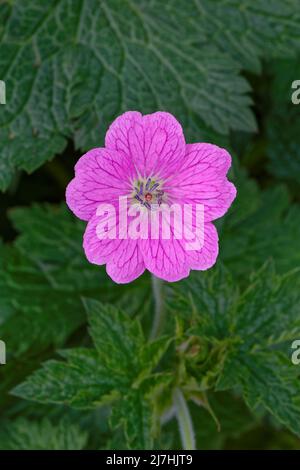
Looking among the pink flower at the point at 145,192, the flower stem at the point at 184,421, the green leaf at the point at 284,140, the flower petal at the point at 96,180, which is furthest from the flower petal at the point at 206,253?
the green leaf at the point at 284,140

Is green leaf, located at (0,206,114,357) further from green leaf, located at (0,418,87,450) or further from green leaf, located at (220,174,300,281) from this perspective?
green leaf, located at (220,174,300,281)

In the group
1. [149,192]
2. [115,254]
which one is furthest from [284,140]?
[115,254]

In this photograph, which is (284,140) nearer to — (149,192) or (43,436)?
(149,192)

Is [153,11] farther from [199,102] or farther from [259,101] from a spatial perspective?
[259,101]

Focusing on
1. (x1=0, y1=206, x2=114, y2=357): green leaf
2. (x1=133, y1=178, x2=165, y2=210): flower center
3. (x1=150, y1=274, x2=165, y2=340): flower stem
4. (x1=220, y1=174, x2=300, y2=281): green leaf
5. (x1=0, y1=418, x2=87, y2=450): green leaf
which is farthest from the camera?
(x1=220, y1=174, x2=300, y2=281): green leaf

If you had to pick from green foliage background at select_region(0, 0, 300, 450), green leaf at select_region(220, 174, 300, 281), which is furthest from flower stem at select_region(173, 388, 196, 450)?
green leaf at select_region(220, 174, 300, 281)

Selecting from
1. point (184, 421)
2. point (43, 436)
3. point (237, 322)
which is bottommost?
point (43, 436)

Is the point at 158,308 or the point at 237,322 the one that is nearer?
the point at 237,322

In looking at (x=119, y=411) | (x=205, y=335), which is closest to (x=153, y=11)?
(x=205, y=335)

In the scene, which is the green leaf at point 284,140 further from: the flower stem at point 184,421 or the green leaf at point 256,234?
the flower stem at point 184,421
